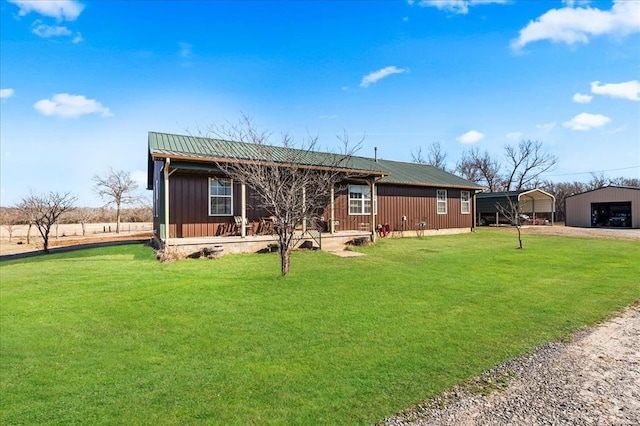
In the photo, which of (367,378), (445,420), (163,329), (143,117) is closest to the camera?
(445,420)

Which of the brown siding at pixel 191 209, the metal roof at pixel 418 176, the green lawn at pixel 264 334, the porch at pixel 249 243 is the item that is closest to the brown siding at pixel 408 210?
the metal roof at pixel 418 176

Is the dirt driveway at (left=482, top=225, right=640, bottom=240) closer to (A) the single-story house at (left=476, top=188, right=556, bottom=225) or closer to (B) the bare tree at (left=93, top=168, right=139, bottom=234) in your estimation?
(A) the single-story house at (left=476, top=188, right=556, bottom=225)

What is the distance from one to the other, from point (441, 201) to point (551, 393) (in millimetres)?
17547

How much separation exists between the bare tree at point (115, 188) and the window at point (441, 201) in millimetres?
28822

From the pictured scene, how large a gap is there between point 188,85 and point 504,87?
12.7m

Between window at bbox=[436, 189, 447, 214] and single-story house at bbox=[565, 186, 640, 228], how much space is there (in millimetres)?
15116

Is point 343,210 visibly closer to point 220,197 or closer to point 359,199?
point 359,199

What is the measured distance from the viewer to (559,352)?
12.4 ft

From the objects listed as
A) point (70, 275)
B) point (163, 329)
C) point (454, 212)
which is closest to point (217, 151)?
point (70, 275)

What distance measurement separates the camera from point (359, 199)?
15.7m

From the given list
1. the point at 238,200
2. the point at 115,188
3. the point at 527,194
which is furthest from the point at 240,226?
the point at 115,188

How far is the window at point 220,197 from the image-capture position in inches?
480

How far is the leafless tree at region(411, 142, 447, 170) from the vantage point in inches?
1783

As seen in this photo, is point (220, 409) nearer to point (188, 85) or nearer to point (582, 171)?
point (188, 85)
